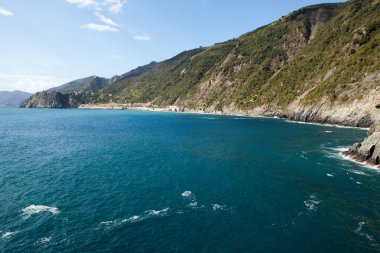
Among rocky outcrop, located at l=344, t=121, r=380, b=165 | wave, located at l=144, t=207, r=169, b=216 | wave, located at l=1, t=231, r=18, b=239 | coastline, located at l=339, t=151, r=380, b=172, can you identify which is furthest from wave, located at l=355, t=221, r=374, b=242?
wave, located at l=1, t=231, r=18, b=239

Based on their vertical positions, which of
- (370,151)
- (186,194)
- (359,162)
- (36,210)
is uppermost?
(370,151)

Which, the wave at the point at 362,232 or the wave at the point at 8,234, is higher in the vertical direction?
the wave at the point at 362,232

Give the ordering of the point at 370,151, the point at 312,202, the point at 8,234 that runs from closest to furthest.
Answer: the point at 8,234 → the point at 312,202 → the point at 370,151

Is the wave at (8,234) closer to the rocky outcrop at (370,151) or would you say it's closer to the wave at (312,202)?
the wave at (312,202)

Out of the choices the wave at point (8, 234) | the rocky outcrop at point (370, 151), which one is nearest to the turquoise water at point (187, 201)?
the wave at point (8, 234)

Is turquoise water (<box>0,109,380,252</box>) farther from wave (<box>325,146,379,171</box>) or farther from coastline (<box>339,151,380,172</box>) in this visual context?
coastline (<box>339,151,380,172</box>)

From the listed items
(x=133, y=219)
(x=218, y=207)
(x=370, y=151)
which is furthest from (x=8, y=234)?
(x=370, y=151)

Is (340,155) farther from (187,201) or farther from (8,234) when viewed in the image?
(8,234)
